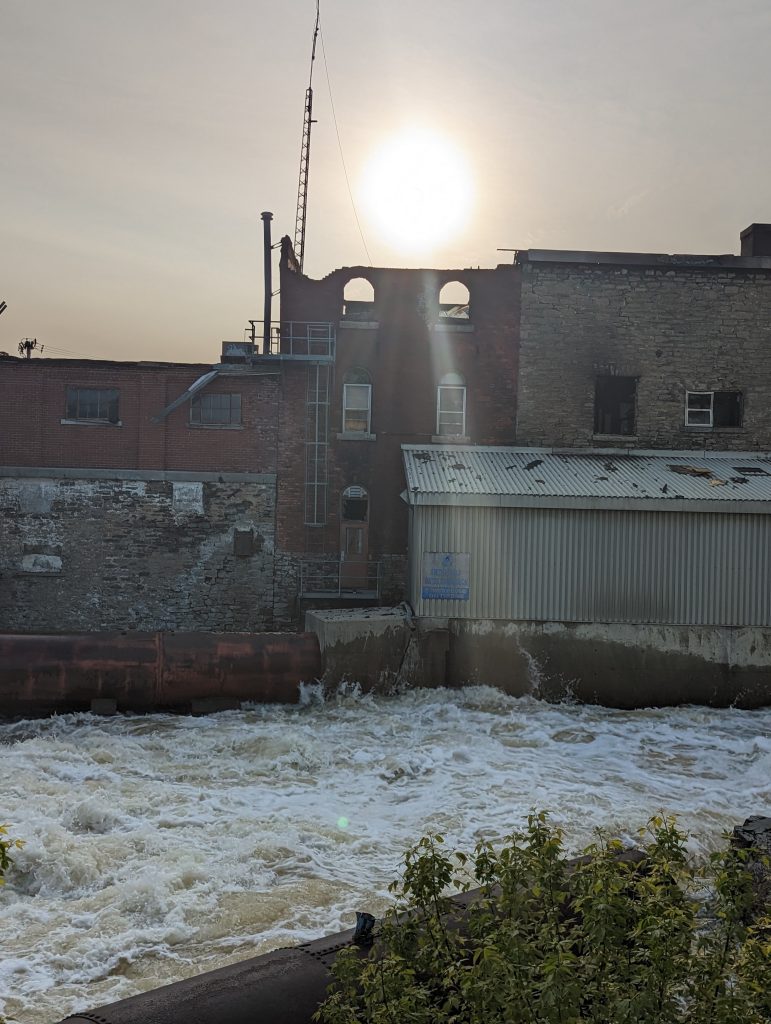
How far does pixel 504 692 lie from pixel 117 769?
313 inches

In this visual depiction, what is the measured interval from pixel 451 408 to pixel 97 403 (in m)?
8.94

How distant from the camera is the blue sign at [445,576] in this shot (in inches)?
687

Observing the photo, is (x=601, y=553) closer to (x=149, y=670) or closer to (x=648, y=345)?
(x=648, y=345)

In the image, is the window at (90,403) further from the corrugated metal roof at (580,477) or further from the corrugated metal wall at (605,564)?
the corrugated metal wall at (605,564)

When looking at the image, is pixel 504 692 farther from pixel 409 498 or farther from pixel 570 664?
pixel 409 498

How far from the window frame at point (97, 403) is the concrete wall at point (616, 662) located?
1016 cm

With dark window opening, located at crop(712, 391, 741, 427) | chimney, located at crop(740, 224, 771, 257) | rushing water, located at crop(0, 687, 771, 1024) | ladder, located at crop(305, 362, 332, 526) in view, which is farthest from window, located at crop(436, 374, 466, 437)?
chimney, located at crop(740, 224, 771, 257)

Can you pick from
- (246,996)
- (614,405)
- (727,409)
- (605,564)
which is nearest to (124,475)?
(605,564)

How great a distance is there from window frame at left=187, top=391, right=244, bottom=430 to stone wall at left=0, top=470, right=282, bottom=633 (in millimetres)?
1247

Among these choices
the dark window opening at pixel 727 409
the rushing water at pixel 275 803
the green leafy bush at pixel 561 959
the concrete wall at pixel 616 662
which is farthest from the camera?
the dark window opening at pixel 727 409

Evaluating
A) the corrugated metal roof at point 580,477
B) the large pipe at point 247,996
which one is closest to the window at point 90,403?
the corrugated metal roof at point 580,477

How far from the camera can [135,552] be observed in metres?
20.7

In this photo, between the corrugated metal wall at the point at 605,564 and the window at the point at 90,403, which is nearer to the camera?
the corrugated metal wall at the point at 605,564

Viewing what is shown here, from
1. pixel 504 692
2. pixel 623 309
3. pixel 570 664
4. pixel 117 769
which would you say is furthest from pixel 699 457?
pixel 117 769
